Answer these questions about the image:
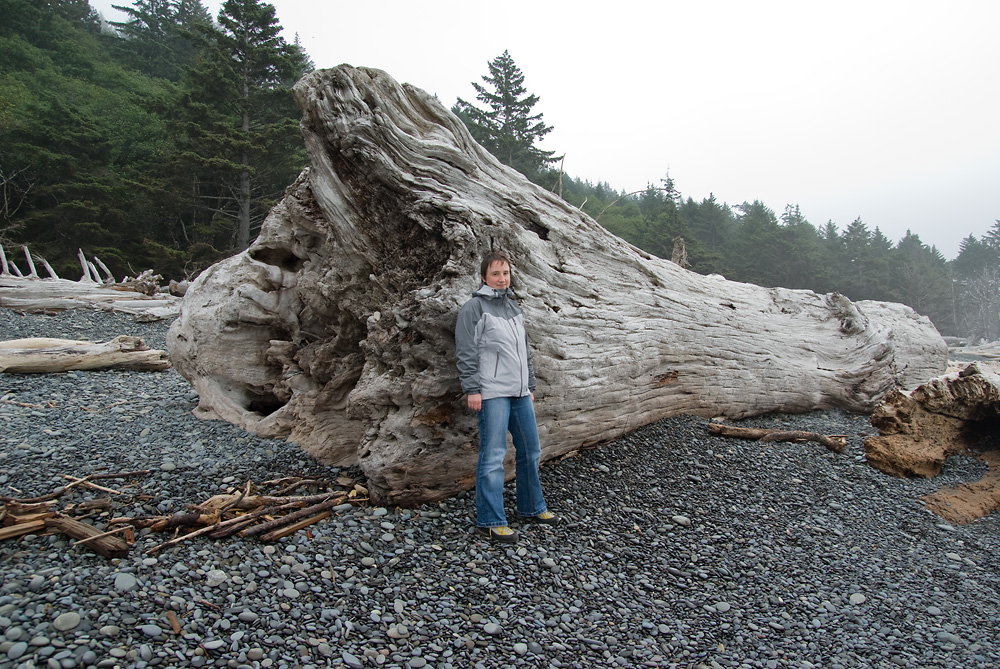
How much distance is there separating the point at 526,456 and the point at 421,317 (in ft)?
4.66

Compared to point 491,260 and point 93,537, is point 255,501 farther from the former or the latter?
point 491,260

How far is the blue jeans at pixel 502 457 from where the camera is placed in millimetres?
3908

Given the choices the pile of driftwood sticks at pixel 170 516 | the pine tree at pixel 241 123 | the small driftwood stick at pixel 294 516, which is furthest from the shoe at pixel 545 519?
the pine tree at pixel 241 123

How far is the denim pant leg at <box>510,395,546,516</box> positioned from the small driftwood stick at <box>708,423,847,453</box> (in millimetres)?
3016

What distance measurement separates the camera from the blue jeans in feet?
12.8

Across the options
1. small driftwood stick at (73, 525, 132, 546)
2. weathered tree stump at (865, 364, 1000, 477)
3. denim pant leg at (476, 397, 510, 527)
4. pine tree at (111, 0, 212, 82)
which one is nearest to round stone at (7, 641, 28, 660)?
small driftwood stick at (73, 525, 132, 546)

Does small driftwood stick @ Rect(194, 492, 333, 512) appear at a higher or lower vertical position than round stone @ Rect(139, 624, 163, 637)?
higher

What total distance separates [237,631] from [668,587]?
269 centimetres

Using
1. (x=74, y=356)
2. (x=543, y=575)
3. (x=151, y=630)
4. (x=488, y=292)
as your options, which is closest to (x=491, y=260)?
(x=488, y=292)

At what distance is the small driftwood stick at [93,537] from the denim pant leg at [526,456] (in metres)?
2.68

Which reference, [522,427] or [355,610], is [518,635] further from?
[522,427]

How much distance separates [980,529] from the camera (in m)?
4.69

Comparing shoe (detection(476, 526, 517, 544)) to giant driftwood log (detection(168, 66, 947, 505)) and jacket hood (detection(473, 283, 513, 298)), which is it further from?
jacket hood (detection(473, 283, 513, 298))

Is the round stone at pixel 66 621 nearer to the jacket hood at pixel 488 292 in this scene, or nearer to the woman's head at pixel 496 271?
the jacket hood at pixel 488 292
